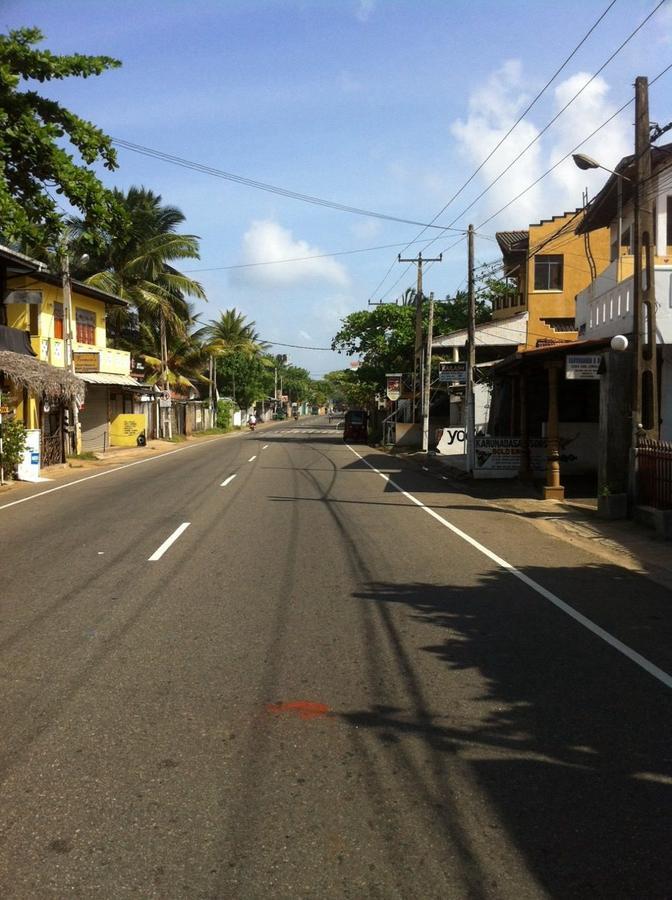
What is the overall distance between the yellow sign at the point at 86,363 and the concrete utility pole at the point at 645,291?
876 inches

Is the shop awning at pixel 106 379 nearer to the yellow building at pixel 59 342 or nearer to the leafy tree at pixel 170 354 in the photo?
the yellow building at pixel 59 342

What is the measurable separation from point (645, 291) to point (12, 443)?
15.7m

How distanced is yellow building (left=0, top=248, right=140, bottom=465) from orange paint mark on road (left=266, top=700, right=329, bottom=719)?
20.7 m

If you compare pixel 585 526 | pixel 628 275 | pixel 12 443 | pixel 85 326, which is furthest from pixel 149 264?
pixel 585 526

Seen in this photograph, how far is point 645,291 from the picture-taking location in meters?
14.2

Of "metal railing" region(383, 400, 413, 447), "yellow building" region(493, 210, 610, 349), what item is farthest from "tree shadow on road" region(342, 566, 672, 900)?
"metal railing" region(383, 400, 413, 447)

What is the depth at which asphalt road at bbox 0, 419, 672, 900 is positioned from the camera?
3342 millimetres

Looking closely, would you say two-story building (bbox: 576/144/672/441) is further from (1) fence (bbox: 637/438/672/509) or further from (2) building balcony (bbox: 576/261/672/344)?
(1) fence (bbox: 637/438/672/509)

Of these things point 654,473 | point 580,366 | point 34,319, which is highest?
point 34,319

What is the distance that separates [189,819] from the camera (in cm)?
367

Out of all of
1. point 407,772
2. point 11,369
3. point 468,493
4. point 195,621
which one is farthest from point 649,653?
point 11,369

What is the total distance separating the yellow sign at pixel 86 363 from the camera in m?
31.4

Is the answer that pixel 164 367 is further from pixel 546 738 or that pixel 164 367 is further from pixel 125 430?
pixel 546 738

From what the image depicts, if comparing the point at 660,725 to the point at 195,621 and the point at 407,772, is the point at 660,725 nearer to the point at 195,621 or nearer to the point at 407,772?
the point at 407,772
